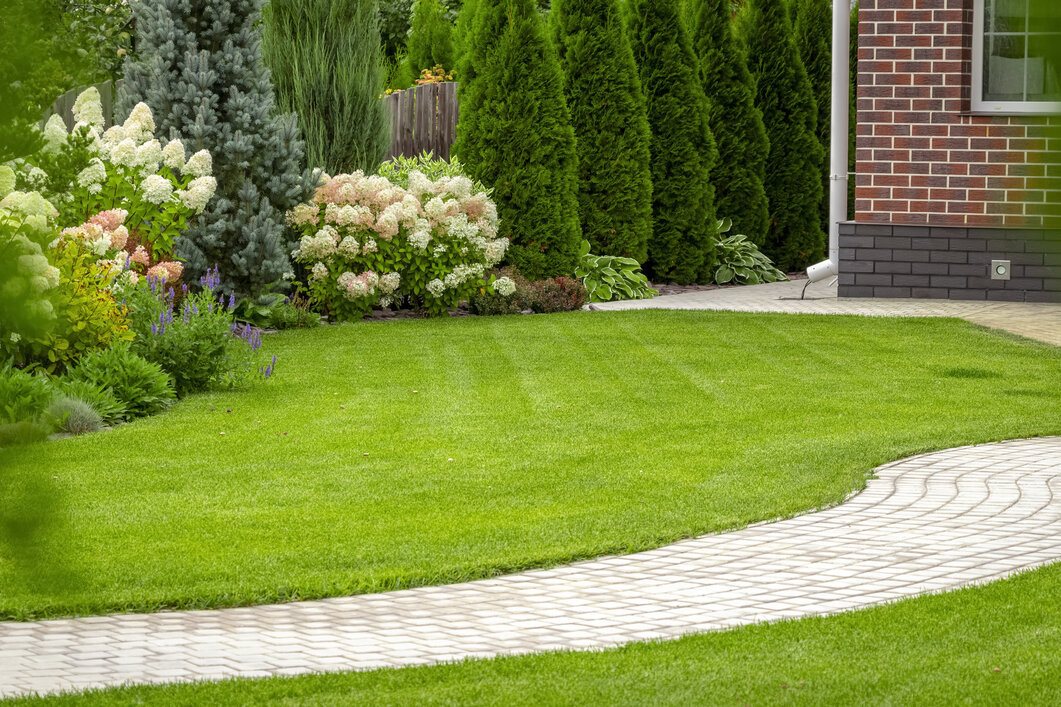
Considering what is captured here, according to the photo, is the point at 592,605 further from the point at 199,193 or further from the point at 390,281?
the point at 390,281

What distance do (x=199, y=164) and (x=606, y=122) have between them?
5533 millimetres

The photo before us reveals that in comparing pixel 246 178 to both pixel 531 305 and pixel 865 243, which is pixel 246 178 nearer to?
pixel 531 305

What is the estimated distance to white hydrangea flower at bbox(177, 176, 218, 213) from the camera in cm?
1044

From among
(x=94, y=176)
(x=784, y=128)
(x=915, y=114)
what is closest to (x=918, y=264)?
(x=915, y=114)

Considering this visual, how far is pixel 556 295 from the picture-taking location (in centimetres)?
1352

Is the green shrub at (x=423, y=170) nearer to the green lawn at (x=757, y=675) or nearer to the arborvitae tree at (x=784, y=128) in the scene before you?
the arborvitae tree at (x=784, y=128)

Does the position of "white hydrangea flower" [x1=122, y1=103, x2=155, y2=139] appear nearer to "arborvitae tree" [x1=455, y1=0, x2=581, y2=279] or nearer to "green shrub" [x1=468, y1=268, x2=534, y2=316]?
"green shrub" [x1=468, y1=268, x2=534, y2=316]

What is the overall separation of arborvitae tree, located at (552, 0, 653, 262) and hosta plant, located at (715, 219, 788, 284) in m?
1.79

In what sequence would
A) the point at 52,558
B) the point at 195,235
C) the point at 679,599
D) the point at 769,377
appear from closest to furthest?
the point at 52,558, the point at 679,599, the point at 769,377, the point at 195,235

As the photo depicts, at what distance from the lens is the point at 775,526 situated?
5.56 m

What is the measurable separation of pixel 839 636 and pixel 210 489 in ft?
10.2

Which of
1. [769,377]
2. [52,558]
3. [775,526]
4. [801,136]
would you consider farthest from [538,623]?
[801,136]

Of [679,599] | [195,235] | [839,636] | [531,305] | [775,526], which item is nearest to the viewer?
[839,636]

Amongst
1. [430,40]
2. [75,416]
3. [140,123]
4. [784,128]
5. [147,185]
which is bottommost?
[75,416]
